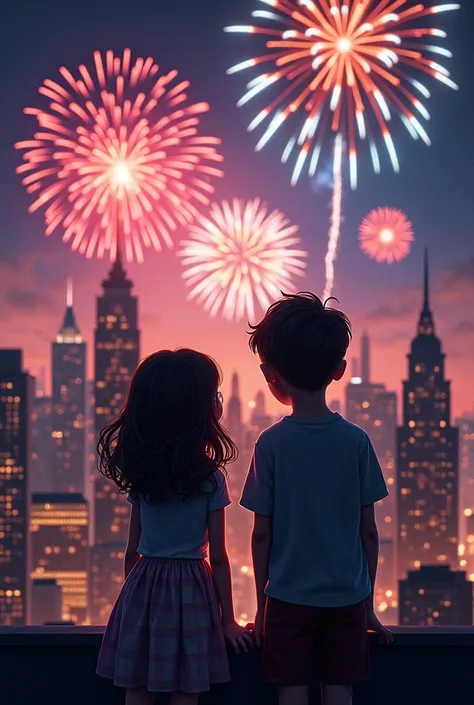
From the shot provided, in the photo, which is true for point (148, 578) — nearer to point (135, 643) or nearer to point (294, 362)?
point (135, 643)

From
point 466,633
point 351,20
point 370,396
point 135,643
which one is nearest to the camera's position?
point 135,643

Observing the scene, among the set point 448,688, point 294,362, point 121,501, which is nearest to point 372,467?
point 294,362

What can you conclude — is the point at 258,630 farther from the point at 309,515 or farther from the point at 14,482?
the point at 14,482

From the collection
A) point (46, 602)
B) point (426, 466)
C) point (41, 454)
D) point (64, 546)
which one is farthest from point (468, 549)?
point (41, 454)

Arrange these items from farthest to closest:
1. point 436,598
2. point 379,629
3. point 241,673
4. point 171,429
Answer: point 436,598 < point 241,673 < point 379,629 < point 171,429

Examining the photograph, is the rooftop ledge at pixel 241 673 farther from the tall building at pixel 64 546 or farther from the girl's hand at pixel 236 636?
the tall building at pixel 64 546

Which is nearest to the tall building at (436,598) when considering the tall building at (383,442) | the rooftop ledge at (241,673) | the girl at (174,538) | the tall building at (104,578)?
the tall building at (383,442)
